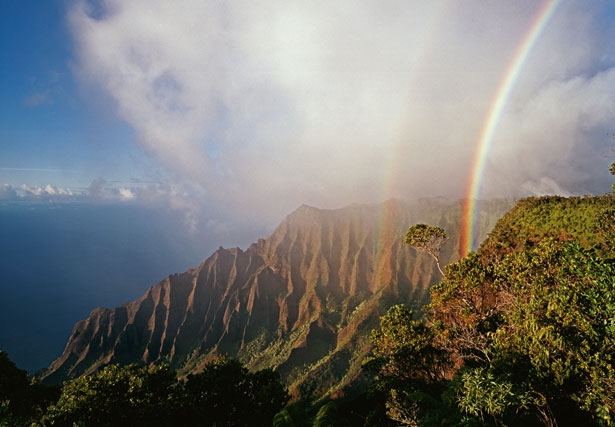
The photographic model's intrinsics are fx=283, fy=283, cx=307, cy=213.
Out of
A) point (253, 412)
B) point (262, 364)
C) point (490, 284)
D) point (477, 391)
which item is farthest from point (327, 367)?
point (477, 391)

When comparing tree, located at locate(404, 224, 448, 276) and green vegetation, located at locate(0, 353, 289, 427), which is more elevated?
tree, located at locate(404, 224, 448, 276)

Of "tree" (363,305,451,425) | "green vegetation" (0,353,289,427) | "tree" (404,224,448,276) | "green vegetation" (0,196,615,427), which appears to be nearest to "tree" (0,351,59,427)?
"green vegetation" (0,353,289,427)

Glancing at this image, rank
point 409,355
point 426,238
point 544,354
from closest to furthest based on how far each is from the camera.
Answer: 1. point 544,354
2. point 409,355
3. point 426,238

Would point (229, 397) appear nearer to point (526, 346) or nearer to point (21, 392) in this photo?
point (21, 392)

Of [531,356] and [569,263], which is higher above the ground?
[569,263]

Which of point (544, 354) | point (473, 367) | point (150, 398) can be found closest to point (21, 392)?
point (150, 398)

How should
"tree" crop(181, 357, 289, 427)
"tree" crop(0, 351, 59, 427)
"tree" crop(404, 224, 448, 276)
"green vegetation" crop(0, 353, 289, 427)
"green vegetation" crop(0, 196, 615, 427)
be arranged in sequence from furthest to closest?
"tree" crop(181, 357, 289, 427) < "tree" crop(404, 224, 448, 276) < "tree" crop(0, 351, 59, 427) < "green vegetation" crop(0, 353, 289, 427) < "green vegetation" crop(0, 196, 615, 427)

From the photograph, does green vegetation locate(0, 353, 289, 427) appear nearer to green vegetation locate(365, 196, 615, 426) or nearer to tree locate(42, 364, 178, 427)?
tree locate(42, 364, 178, 427)

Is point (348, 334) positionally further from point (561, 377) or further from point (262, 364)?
point (561, 377)

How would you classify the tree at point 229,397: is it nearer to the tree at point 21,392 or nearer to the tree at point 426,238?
the tree at point 21,392

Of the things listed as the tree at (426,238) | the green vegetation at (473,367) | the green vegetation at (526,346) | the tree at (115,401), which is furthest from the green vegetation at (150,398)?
the tree at (426,238)

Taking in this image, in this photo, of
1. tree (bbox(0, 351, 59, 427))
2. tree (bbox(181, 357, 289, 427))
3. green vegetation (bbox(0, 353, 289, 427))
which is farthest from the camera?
tree (bbox(181, 357, 289, 427))

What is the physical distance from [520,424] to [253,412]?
28.0 m

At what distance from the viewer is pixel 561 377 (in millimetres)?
12594
